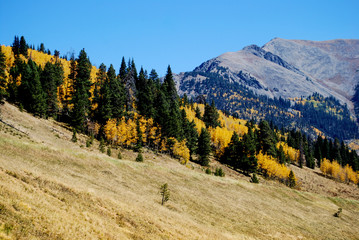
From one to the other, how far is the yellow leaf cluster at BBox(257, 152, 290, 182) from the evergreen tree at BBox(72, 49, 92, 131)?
6141cm

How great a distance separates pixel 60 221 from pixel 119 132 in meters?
53.7

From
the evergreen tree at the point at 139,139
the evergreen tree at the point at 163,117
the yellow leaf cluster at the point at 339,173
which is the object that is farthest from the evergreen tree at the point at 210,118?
the evergreen tree at the point at 139,139

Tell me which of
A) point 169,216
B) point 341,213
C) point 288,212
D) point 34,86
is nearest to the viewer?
point 169,216

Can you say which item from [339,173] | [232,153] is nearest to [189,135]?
[232,153]

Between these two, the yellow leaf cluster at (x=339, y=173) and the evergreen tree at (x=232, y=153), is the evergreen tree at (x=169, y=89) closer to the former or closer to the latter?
the evergreen tree at (x=232, y=153)

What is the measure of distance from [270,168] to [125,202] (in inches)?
2935

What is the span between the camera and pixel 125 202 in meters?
23.9

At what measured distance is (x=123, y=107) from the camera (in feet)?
249

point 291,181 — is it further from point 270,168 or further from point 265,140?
point 265,140

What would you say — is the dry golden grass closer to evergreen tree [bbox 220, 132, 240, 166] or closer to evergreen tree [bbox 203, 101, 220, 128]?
evergreen tree [bbox 220, 132, 240, 166]

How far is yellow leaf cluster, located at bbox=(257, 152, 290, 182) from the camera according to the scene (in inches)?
3457

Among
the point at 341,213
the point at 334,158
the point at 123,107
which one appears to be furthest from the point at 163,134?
the point at 334,158

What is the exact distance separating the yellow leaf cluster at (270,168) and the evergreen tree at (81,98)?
201ft

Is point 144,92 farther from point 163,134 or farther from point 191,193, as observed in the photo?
point 191,193
